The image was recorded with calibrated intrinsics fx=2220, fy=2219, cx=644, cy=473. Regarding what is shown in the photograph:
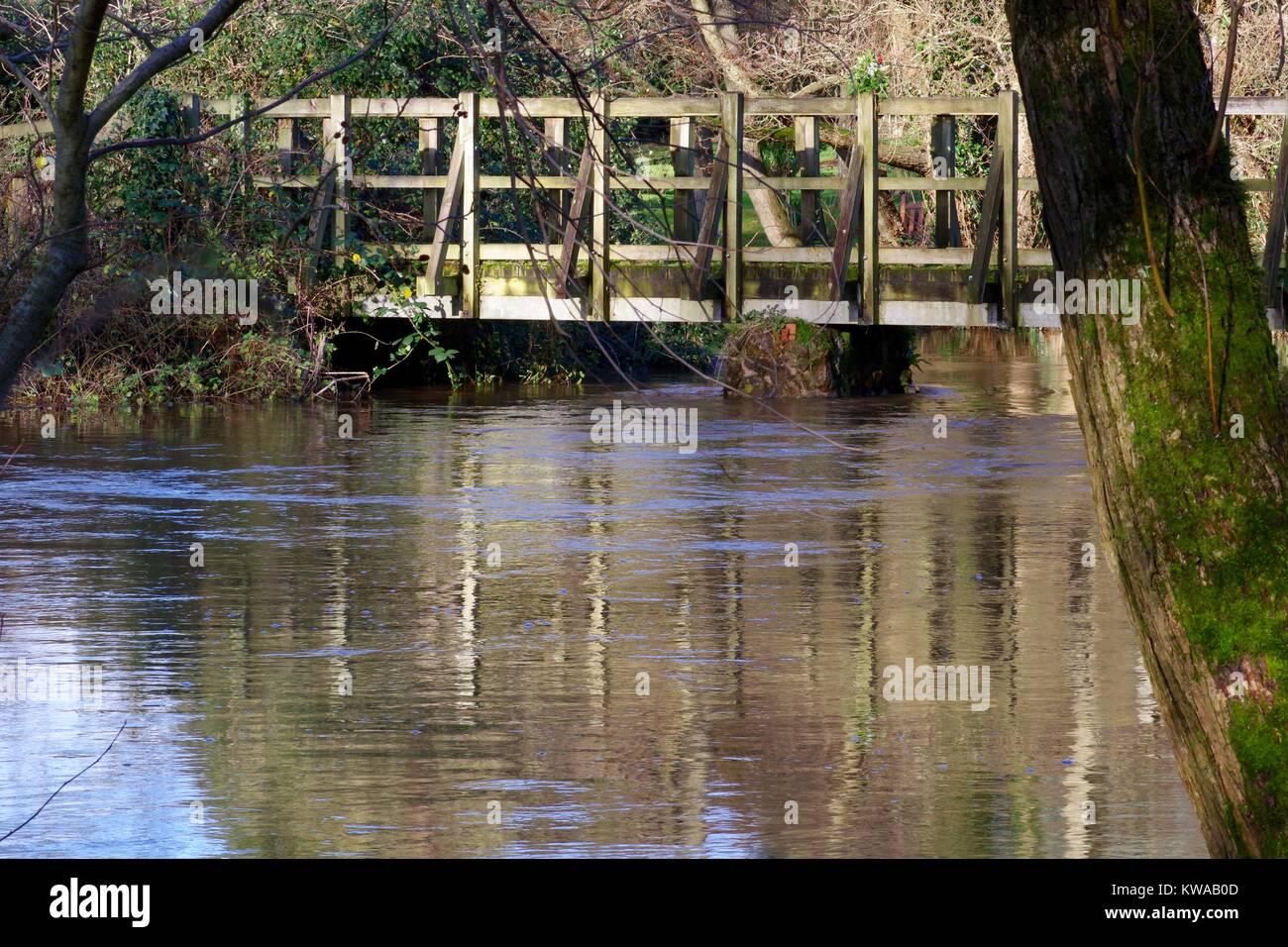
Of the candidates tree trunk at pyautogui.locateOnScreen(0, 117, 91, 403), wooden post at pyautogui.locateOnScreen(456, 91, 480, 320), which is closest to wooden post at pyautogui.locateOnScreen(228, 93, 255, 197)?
wooden post at pyautogui.locateOnScreen(456, 91, 480, 320)

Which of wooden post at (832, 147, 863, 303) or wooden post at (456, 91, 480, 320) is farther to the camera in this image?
wooden post at (456, 91, 480, 320)

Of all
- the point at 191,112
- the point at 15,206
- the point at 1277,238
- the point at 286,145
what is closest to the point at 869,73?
the point at 286,145

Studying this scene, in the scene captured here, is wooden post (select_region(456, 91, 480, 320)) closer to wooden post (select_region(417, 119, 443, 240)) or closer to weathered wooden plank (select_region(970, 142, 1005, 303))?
wooden post (select_region(417, 119, 443, 240))

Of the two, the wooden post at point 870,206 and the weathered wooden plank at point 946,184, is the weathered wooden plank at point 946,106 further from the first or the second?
the weathered wooden plank at point 946,184

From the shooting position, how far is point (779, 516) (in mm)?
14961

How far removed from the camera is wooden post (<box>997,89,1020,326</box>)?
20.2m

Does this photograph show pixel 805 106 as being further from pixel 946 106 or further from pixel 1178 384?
pixel 1178 384

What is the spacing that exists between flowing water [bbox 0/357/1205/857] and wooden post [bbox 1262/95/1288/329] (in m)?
2.27

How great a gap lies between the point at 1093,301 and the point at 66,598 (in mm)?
7783

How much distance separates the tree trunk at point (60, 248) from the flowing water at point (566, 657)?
1537 mm

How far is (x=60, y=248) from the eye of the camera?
4.90m

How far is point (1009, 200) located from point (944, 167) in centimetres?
83
